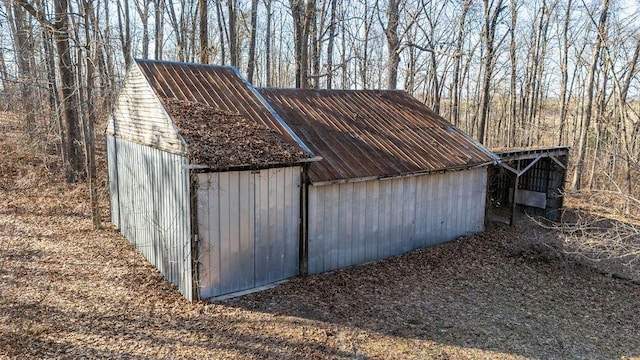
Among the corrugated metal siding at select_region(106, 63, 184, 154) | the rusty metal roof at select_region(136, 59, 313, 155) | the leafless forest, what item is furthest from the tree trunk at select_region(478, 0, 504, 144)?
the corrugated metal siding at select_region(106, 63, 184, 154)

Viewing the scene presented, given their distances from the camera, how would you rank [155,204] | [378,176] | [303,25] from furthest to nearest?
1. [303,25]
2. [378,176]
3. [155,204]

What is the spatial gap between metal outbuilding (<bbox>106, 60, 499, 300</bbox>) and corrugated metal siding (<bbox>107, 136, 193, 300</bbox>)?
0.12 ft

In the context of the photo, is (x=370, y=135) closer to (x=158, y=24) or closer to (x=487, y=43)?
(x=487, y=43)

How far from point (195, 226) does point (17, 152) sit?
1485 centimetres

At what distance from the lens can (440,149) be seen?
1198 centimetres

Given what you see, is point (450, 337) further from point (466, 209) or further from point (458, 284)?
point (466, 209)

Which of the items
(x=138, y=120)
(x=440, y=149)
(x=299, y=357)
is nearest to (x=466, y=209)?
(x=440, y=149)

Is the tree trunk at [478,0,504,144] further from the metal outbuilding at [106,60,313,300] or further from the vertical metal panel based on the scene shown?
the vertical metal panel

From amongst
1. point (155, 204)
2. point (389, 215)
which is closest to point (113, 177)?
point (155, 204)

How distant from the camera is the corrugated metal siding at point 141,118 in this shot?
26.4 ft

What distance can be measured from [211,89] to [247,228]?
3.49 meters

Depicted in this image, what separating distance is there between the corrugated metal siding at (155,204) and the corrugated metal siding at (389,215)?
2571 mm

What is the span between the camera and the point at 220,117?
8.70 m

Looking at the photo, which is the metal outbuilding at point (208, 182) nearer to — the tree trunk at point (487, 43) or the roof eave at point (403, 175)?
the roof eave at point (403, 175)
